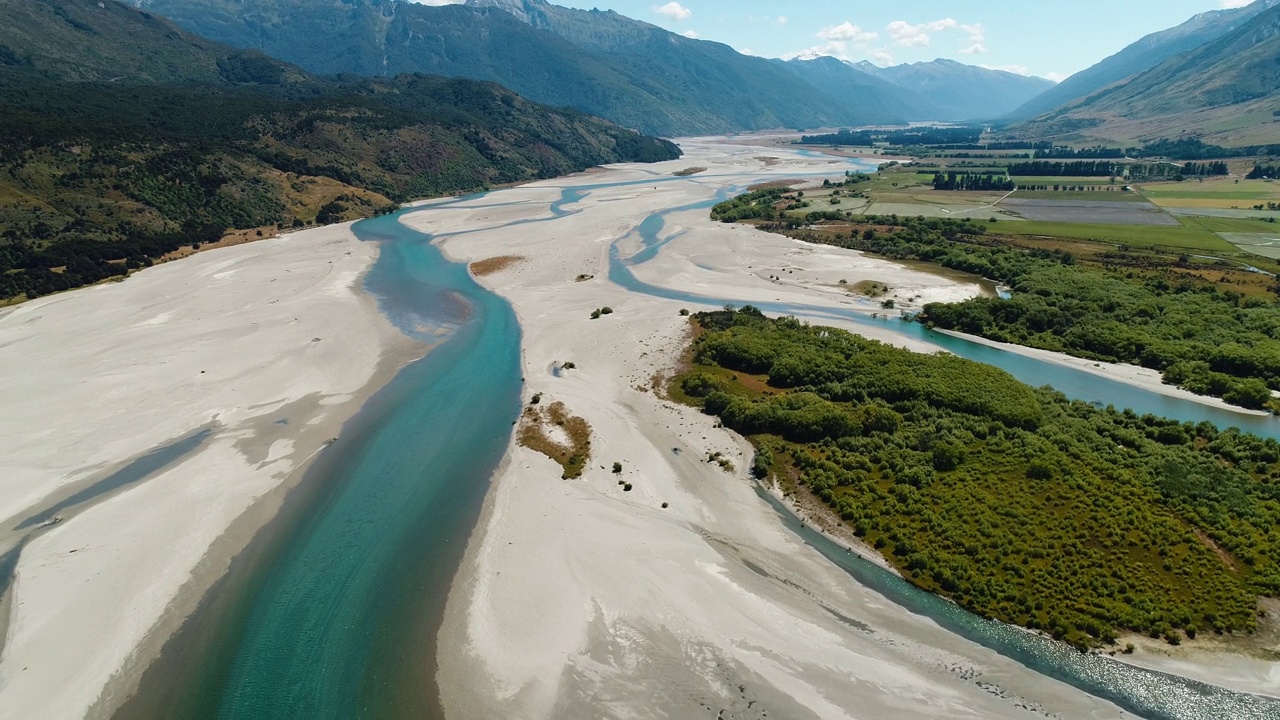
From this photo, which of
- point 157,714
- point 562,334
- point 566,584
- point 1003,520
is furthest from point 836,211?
point 157,714

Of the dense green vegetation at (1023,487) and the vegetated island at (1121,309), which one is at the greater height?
the vegetated island at (1121,309)

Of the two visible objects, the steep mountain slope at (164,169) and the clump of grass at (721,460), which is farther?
the steep mountain slope at (164,169)

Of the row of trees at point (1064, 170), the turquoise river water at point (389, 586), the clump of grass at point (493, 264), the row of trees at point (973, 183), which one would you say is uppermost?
the row of trees at point (1064, 170)

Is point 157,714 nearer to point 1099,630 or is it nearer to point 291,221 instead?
point 1099,630

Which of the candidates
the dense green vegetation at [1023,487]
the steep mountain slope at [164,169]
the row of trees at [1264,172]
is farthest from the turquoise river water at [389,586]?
the row of trees at [1264,172]

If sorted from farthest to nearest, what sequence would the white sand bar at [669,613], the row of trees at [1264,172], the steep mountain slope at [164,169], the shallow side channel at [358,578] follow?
the row of trees at [1264,172], the steep mountain slope at [164,169], the shallow side channel at [358,578], the white sand bar at [669,613]

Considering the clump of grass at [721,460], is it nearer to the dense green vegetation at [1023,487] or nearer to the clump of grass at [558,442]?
the dense green vegetation at [1023,487]

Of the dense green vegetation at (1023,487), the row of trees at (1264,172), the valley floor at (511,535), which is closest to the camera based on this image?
the valley floor at (511,535)
